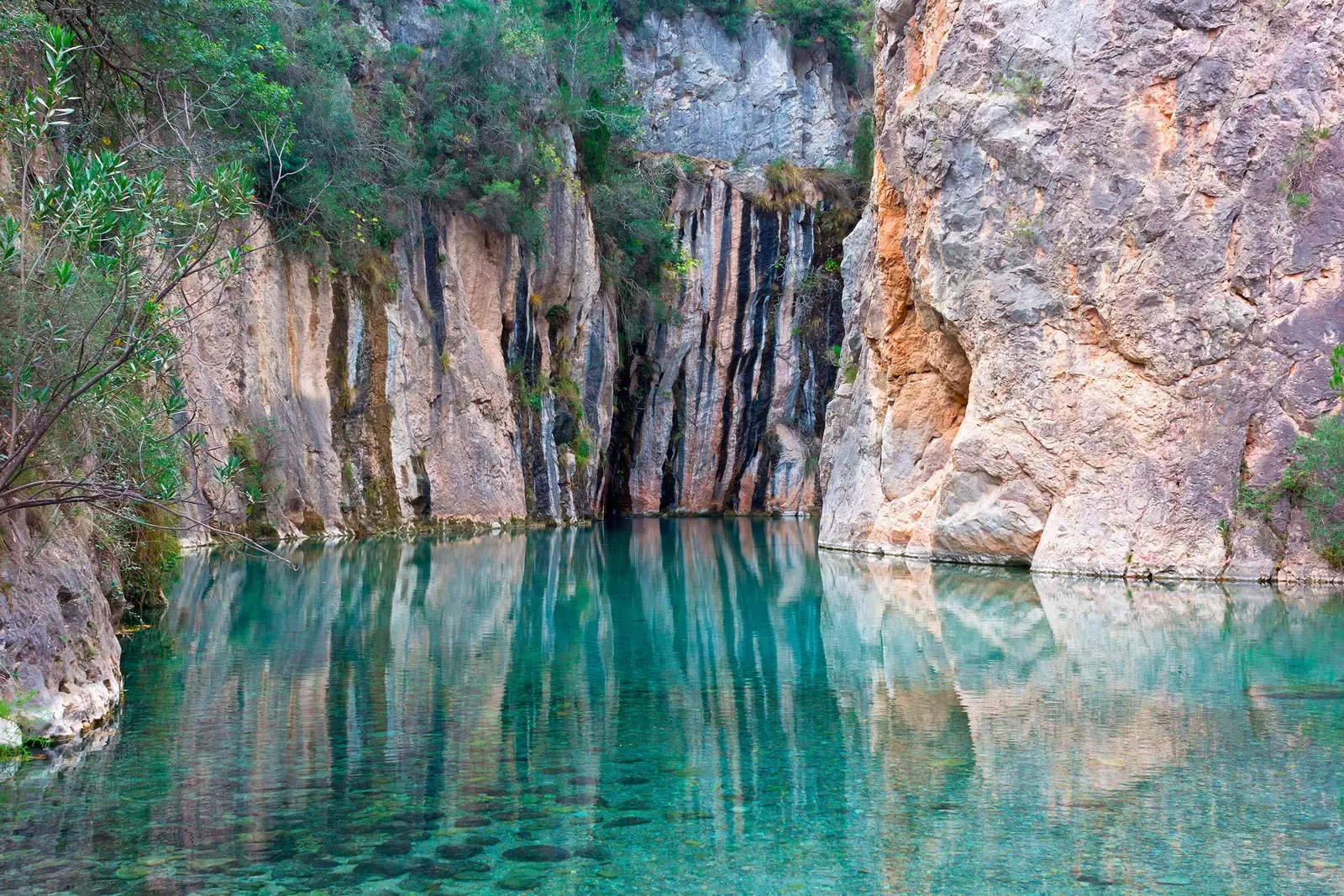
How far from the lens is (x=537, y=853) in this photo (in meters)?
4.81

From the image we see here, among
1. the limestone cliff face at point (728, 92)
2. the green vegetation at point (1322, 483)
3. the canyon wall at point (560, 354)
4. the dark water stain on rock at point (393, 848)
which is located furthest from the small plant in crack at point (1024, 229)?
the limestone cliff face at point (728, 92)

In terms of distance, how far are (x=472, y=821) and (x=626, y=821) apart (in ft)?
2.31

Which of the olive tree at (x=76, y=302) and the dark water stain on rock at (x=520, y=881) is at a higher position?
the olive tree at (x=76, y=302)

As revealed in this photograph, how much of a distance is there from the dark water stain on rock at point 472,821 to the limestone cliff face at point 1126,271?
1313cm

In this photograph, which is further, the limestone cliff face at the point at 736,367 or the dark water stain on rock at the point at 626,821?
the limestone cliff face at the point at 736,367

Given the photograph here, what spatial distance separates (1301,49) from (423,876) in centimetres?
1689

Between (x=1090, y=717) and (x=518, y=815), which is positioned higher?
(x=518, y=815)

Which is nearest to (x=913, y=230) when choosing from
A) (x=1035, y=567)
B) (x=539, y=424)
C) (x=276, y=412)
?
(x=1035, y=567)

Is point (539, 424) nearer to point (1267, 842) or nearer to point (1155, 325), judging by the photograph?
point (1155, 325)

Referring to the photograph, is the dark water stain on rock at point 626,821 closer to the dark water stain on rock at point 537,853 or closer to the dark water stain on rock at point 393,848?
the dark water stain on rock at point 537,853

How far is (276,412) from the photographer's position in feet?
82.8

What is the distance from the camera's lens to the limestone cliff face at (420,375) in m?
24.6

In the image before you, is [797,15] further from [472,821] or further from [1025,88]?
[472,821]

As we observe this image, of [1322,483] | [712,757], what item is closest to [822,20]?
[1322,483]
